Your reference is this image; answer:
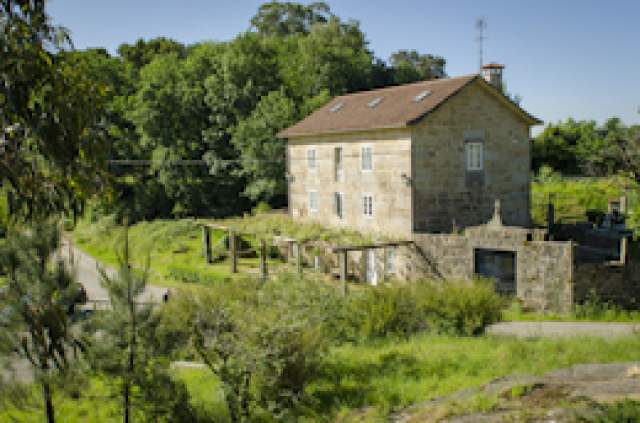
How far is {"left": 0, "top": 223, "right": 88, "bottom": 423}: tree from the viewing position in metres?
7.10

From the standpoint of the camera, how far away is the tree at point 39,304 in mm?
7098

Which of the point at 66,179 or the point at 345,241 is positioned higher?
the point at 66,179

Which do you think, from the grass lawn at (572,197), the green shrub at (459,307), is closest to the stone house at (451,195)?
the grass lawn at (572,197)

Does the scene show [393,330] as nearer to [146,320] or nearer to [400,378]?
[400,378]

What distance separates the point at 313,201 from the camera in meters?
30.9

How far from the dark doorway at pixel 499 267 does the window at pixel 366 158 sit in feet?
23.0

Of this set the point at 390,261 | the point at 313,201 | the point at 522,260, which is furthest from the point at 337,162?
the point at 522,260

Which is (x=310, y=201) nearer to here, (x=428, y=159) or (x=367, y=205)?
(x=367, y=205)

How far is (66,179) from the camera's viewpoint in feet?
23.7

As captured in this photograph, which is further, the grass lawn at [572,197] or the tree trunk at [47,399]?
the grass lawn at [572,197]

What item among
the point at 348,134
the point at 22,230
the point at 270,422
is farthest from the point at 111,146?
the point at 348,134

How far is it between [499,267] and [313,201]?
39.4 feet

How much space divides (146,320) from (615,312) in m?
16.2

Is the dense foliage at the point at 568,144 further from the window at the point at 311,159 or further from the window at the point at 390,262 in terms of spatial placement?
the window at the point at 390,262
